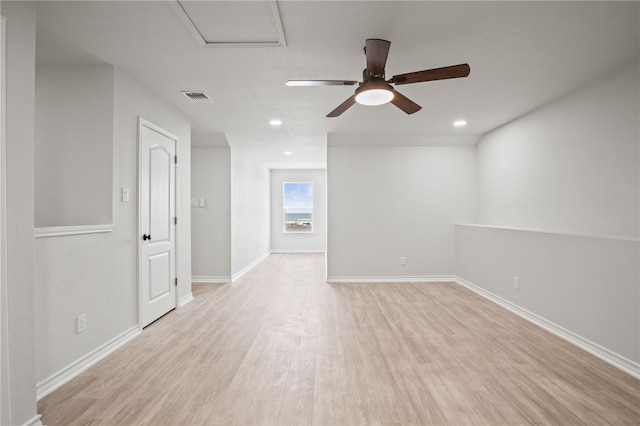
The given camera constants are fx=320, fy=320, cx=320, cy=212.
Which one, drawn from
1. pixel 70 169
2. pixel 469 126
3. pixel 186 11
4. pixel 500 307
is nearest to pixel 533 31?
pixel 186 11

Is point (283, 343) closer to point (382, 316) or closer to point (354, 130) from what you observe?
point (382, 316)

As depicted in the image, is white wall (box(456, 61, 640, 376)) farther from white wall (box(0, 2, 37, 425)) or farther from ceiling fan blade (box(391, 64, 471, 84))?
white wall (box(0, 2, 37, 425))

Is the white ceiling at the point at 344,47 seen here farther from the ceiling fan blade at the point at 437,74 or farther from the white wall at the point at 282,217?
the white wall at the point at 282,217

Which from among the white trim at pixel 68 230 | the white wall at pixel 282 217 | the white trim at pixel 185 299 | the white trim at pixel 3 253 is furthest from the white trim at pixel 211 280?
the white wall at pixel 282 217

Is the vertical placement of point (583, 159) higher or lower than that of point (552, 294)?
higher

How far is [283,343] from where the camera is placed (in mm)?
2859

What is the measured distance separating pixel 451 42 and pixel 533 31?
1.77 feet

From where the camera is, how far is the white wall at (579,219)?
255 cm

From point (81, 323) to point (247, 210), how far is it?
173 inches

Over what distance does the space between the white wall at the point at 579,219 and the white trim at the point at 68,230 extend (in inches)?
163

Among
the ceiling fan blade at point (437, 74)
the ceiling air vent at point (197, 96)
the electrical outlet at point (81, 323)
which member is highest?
the ceiling air vent at point (197, 96)

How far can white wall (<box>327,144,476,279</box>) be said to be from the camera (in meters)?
5.49

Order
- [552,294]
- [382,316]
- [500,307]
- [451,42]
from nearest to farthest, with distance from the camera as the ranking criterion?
[451,42]
[552,294]
[382,316]
[500,307]

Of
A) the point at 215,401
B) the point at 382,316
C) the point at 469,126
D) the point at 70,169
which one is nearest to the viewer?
the point at 215,401
